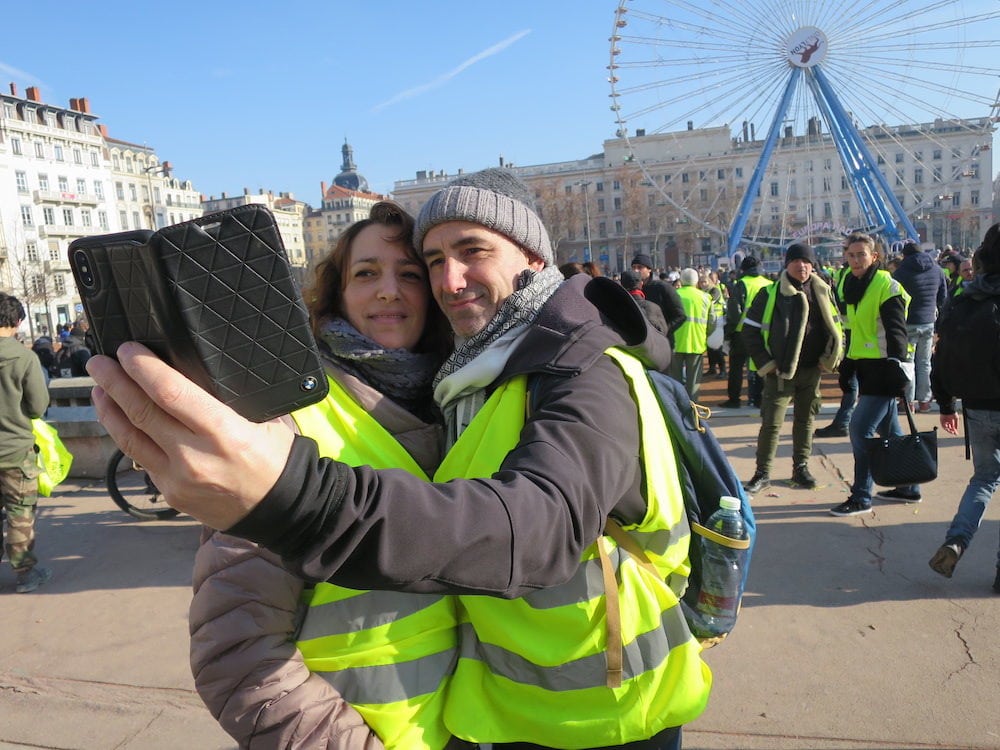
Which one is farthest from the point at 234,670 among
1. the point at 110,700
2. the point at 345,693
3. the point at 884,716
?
the point at 884,716

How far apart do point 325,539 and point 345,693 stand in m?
0.78

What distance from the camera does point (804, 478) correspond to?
5492 millimetres

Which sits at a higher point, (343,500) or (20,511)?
(343,500)

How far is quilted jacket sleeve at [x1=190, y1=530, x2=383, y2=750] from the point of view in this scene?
1337 millimetres

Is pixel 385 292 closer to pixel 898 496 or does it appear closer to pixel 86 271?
pixel 86 271

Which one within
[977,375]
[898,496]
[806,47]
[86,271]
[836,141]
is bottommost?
[898,496]

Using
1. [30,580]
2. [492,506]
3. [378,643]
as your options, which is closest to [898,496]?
[378,643]

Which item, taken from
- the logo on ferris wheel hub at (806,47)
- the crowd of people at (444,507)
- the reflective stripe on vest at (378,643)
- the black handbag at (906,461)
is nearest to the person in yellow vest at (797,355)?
the black handbag at (906,461)

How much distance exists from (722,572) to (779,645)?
2073mm

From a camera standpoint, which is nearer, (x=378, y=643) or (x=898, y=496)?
(x=378, y=643)

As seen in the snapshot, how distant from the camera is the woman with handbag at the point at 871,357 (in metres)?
4.87

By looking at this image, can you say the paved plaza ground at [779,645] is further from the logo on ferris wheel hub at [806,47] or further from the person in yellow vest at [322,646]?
the logo on ferris wheel hub at [806,47]

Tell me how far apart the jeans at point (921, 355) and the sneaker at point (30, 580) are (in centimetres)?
847

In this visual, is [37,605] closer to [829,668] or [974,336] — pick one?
[829,668]
